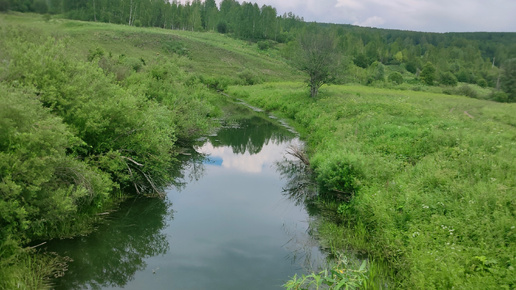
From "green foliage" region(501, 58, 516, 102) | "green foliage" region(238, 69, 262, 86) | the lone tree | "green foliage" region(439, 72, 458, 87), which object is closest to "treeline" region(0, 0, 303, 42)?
"green foliage" region(238, 69, 262, 86)

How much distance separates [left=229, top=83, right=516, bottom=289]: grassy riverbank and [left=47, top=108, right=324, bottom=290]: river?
1689 mm

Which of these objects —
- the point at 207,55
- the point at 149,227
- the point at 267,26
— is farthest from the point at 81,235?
the point at 267,26

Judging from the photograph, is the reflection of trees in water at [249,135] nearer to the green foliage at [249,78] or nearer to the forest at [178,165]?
the forest at [178,165]

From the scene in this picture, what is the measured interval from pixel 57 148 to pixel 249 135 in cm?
1944

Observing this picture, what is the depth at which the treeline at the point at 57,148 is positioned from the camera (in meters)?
8.54

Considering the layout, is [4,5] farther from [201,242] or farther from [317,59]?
[317,59]

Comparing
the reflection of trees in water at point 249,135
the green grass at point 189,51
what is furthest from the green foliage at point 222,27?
the reflection of trees in water at point 249,135

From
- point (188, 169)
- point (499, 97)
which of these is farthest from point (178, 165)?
point (499, 97)

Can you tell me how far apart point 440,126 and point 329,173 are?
8616mm

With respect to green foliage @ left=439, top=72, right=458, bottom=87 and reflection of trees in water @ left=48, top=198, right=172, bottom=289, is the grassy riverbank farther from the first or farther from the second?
green foliage @ left=439, top=72, right=458, bottom=87

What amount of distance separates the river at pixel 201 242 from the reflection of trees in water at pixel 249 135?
270 inches

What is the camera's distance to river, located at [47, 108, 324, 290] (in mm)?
9391

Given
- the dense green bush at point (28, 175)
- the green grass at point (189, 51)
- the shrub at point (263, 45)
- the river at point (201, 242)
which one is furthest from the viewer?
the shrub at point (263, 45)

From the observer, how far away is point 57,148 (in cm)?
975
